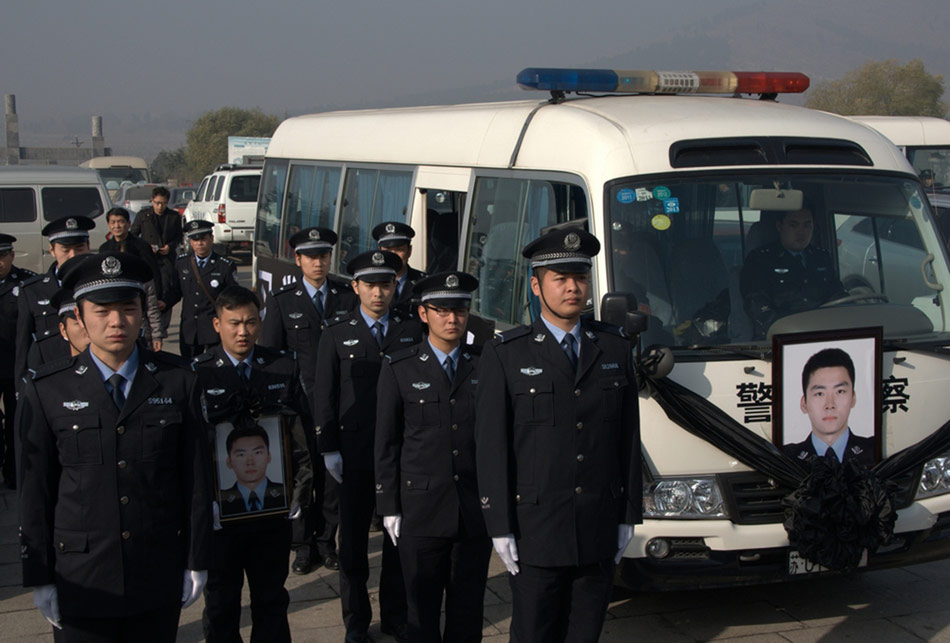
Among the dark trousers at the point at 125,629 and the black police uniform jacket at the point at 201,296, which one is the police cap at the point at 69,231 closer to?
the black police uniform jacket at the point at 201,296

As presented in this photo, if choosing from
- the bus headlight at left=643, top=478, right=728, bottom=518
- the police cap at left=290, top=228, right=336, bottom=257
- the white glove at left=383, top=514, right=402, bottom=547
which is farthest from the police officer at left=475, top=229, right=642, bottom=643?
the police cap at left=290, top=228, right=336, bottom=257

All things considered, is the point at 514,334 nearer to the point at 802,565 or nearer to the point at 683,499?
the point at 683,499

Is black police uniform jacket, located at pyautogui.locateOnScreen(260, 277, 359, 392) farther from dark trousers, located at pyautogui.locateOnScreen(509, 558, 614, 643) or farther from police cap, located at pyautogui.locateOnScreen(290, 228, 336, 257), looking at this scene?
dark trousers, located at pyautogui.locateOnScreen(509, 558, 614, 643)

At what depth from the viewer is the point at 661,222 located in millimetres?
5621

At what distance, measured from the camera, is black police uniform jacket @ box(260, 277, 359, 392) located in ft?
23.4

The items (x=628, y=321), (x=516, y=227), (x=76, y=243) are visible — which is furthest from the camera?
(x=76, y=243)

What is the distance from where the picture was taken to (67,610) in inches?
144

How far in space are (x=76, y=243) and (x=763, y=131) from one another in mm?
5033

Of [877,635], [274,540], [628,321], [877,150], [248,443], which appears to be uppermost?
[877,150]

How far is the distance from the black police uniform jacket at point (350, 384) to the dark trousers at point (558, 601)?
68.0 inches

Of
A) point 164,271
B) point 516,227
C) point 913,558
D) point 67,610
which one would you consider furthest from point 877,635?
point 164,271

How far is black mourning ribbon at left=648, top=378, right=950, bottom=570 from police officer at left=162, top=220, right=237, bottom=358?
19.0 feet

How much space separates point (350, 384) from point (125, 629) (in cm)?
234

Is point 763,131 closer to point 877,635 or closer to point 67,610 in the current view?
point 877,635
